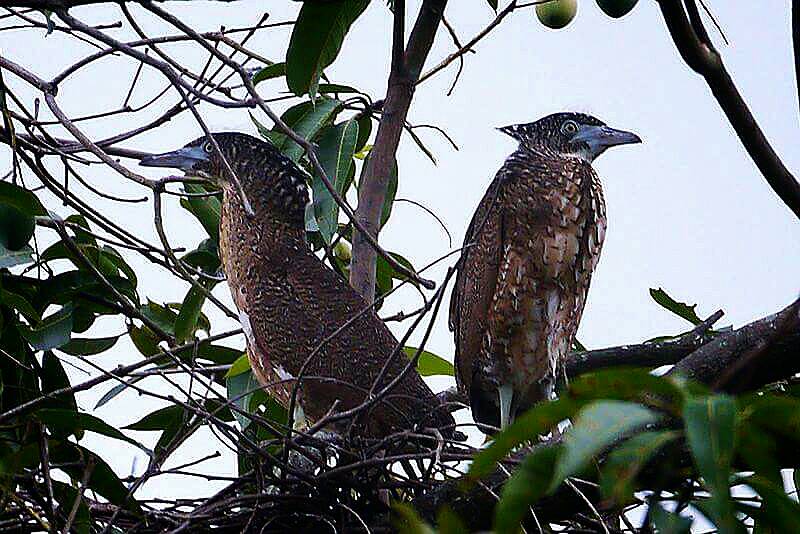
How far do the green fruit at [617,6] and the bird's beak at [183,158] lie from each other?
74.7 inches

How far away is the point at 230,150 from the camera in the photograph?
11.4 feet

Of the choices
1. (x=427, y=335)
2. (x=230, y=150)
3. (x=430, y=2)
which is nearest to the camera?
(x=427, y=335)

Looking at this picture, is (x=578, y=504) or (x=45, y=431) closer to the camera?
(x=578, y=504)

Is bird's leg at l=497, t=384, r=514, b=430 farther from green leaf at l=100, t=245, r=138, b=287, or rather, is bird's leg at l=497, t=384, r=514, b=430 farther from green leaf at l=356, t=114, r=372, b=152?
green leaf at l=100, t=245, r=138, b=287

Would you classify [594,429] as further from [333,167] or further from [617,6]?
[333,167]

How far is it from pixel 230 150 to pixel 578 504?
1.89 m

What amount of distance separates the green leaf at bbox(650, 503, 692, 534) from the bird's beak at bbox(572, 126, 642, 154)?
2.39 m

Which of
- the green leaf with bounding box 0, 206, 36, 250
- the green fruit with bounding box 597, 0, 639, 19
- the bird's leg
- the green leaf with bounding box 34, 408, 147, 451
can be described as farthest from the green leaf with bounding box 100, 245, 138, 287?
the green fruit with bounding box 597, 0, 639, 19

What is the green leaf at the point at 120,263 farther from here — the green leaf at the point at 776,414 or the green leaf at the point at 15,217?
the green leaf at the point at 776,414

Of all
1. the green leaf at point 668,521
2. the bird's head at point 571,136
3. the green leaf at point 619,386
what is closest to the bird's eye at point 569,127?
the bird's head at point 571,136

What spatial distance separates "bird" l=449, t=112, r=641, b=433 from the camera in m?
3.04

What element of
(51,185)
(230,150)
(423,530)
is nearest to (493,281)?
(230,150)

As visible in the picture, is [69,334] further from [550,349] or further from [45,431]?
[550,349]

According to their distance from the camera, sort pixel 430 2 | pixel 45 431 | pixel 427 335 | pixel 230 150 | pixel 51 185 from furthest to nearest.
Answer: pixel 230 150 < pixel 430 2 < pixel 51 185 < pixel 45 431 < pixel 427 335
